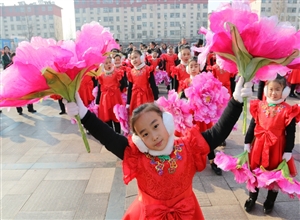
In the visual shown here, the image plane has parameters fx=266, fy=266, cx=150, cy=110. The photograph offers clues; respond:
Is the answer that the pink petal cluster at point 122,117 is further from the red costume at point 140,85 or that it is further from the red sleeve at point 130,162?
the red sleeve at point 130,162

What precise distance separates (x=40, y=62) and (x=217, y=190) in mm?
2863

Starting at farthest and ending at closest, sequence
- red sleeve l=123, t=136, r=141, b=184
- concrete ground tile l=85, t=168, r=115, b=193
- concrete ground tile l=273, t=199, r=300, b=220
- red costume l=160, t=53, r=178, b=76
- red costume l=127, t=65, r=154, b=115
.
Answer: red costume l=160, t=53, r=178, b=76 < red costume l=127, t=65, r=154, b=115 < concrete ground tile l=85, t=168, r=115, b=193 < concrete ground tile l=273, t=199, r=300, b=220 < red sleeve l=123, t=136, r=141, b=184

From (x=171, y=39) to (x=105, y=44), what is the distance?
69363 millimetres

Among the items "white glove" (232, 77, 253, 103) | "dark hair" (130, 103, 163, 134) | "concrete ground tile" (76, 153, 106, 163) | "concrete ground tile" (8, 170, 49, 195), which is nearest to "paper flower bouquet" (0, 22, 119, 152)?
"dark hair" (130, 103, 163, 134)

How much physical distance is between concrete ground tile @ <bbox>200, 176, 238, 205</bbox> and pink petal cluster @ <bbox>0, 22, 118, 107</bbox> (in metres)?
2.49

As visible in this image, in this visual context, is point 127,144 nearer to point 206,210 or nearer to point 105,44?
point 105,44

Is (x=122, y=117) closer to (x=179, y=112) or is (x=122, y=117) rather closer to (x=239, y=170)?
(x=179, y=112)

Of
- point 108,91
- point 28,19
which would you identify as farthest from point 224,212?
point 28,19

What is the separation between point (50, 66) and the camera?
1.37 meters

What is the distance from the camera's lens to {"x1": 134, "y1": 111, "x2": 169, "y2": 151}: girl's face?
66.3 inches

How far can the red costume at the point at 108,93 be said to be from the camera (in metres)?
5.39

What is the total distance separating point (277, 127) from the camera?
2.81 m

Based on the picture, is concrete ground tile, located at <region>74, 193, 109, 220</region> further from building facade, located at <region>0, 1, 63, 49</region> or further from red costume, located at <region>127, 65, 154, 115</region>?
building facade, located at <region>0, 1, 63, 49</region>

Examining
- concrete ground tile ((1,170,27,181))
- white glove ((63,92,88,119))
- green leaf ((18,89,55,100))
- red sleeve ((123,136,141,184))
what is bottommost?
concrete ground tile ((1,170,27,181))
